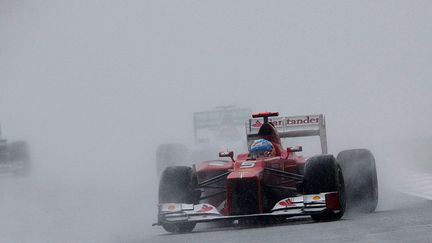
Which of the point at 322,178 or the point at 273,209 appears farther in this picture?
the point at 273,209

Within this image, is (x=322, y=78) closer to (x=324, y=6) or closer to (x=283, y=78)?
(x=283, y=78)

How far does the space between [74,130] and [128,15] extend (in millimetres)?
19485

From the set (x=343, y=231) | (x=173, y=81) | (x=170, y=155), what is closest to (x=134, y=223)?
(x=343, y=231)

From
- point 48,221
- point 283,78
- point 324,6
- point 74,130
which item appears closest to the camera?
point 48,221

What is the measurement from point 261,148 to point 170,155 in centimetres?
957

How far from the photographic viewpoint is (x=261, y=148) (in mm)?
16875

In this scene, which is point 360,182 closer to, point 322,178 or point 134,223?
point 322,178

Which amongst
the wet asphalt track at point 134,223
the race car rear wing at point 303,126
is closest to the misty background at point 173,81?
the wet asphalt track at point 134,223

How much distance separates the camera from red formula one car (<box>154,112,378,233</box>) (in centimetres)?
1523

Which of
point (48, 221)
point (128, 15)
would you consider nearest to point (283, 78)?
point (128, 15)

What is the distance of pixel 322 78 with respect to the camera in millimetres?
55844

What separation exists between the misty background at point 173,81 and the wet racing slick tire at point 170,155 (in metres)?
0.92

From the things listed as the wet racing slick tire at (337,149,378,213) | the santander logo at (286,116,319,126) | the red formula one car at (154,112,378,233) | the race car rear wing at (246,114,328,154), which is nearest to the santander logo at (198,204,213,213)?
the red formula one car at (154,112,378,233)

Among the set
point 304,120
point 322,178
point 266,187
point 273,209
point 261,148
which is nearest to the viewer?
point 322,178
